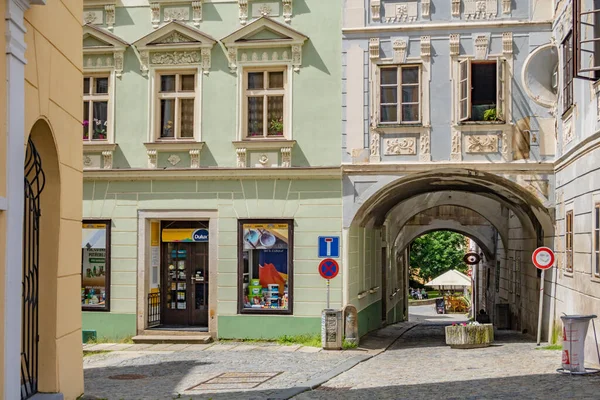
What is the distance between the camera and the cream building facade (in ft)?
24.0

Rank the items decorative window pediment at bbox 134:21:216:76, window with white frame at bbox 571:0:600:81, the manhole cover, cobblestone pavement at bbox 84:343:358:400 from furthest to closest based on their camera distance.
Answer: decorative window pediment at bbox 134:21:216:76, the manhole cover, window with white frame at bbox 571:0:600:81, cobblestone pavement at bbox 84:343:358:400

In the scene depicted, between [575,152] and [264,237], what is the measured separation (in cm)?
678

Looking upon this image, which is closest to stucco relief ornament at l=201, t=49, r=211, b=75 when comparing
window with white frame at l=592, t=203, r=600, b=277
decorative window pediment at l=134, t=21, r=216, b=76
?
decorative window pediment at l=134, t=21, r=216, b=76

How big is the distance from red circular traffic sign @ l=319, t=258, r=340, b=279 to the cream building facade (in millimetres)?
8217

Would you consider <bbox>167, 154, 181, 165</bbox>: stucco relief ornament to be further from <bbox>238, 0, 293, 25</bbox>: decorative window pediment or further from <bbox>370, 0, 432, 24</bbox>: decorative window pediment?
<bbox>370, 0, 432, 24</bbox>: decorative window pediment

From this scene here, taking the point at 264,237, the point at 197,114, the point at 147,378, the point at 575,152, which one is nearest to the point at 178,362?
the point at 147,378

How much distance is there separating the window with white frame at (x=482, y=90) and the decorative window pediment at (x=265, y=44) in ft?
11.4

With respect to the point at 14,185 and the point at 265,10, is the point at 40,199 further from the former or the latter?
the point at 265,10

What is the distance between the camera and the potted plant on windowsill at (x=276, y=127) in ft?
61.9

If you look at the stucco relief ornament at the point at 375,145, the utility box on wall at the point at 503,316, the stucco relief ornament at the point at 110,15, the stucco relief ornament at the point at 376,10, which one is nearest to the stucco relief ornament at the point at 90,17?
the stucco relief ornament at the point at 110,15

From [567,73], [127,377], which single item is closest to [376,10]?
[567,73]

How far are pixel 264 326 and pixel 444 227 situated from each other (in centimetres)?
1441

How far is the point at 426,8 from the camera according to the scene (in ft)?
59.7

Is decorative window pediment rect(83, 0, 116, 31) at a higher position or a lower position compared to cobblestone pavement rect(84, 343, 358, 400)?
higher
